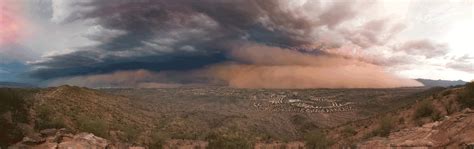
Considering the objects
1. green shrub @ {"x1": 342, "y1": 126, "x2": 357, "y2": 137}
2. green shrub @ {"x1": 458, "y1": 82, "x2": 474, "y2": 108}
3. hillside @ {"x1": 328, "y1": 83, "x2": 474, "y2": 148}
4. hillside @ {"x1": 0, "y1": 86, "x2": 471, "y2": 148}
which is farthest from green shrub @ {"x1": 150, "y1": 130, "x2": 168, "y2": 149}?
green shrub @ {"x1": 458, "y1": 82, "x2": 474, "y2": 108}

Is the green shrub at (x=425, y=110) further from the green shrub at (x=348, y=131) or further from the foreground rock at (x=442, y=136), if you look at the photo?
the foreground rock at (x=442, y=136)

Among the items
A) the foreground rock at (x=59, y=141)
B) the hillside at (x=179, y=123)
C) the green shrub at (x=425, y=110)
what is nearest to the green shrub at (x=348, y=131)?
the hillside at (x=179, y=123)

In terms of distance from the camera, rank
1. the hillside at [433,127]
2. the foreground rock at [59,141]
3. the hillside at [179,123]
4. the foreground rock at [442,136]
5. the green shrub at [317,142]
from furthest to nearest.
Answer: the green shrub at [317,142] < the hillside at [179,123] < the foreground rock at [59,141] < the hillside at [433,127] < the foreground rock at [442,136]

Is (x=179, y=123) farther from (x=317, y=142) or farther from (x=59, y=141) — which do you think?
(x=59, y=141)

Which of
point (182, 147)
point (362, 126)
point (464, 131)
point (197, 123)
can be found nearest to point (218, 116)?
point (197, 123)

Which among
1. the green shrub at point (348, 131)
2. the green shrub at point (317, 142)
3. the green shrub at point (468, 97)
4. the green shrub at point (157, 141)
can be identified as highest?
the green shrub at point (468, 97)

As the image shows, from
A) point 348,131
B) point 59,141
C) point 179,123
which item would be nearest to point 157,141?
point 348,131

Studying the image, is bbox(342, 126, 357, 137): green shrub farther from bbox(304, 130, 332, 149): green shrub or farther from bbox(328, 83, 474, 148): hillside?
bbox(304, 130, 332, 149): green shrub
